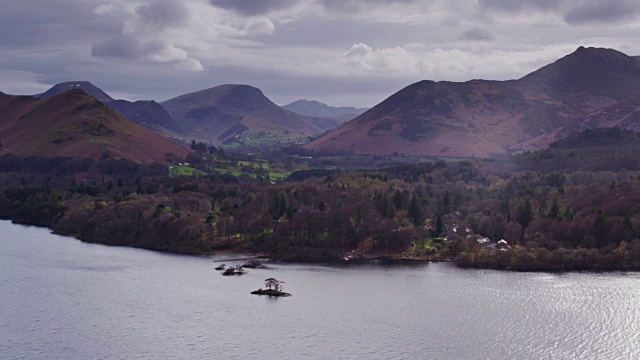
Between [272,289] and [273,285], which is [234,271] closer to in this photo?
[273,285]

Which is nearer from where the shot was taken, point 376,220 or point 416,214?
point 376,220

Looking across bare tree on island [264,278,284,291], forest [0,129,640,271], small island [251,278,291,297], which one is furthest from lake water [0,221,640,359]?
forest [0,129,640,271]

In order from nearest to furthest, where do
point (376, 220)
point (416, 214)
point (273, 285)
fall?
point (273, 285) < point (376, 220) < point (416, 214)

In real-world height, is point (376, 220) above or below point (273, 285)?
above

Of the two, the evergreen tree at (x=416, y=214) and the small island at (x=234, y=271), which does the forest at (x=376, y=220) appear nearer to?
the evergreen tree at (x=416, y=214)

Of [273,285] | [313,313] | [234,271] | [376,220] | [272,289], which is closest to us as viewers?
[313,313]

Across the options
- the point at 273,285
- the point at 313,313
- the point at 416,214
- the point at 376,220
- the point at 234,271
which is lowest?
the point at 313,313

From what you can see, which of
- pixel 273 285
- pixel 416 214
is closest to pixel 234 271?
pixel 273 285

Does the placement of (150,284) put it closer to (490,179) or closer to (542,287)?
(542,287)
